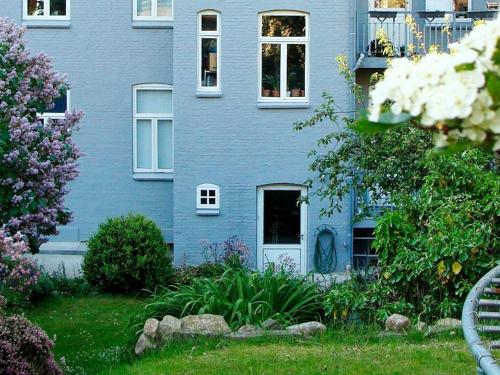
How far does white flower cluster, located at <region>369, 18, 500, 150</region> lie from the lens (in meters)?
2.55

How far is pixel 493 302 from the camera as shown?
25.7 ft

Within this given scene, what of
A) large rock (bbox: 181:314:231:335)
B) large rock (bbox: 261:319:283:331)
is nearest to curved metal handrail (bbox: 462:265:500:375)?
large rock (bbox: 261:319:283:331)

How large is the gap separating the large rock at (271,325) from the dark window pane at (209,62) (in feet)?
32.7

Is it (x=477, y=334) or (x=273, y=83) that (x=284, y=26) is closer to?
(x=273, y=83)

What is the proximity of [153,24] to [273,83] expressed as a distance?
294 cm

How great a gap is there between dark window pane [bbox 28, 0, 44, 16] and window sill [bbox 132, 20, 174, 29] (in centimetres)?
198

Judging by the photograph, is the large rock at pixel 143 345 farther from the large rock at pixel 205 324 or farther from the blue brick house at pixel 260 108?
the blue brick house at pixel 260 108

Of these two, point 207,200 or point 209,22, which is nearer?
point 207,200

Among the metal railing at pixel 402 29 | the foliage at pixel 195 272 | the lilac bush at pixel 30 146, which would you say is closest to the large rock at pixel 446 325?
the lilac bush at pixel 30 146

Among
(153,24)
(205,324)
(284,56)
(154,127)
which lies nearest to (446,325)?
(205,324)

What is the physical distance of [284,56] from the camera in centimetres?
1939

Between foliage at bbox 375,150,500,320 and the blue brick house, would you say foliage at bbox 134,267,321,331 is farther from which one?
the blue brick house

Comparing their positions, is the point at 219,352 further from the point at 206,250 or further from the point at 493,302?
the point at 206,250

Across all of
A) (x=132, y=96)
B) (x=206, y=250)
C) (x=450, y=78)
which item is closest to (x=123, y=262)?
(x=206, y=250)
